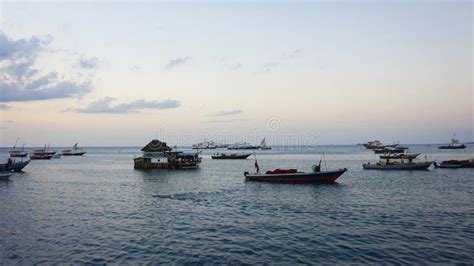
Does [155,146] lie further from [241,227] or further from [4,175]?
[241,227]

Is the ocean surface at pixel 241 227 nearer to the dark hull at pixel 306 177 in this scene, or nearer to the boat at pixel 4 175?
the dark hull at pixel 306 177

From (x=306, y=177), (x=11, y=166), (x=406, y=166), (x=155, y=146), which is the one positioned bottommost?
(x=306, y=177)

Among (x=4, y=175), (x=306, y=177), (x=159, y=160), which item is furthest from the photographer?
(x=159, y=160)

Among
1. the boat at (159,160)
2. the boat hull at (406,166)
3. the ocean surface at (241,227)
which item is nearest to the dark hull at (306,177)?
the ocean surface at (241,227)

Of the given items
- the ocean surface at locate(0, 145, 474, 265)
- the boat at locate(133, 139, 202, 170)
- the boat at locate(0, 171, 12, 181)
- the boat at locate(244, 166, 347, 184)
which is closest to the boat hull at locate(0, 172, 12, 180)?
the boat at locate(0, 171, 12, 181)

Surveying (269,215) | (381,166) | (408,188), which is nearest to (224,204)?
(269,215)

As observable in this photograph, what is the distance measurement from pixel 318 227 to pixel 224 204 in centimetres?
944

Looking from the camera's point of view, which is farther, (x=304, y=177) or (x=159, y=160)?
(x=159, y=160)

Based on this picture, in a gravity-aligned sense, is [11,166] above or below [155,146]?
→ below

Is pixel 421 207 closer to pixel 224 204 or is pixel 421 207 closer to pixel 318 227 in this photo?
pixel 318 227

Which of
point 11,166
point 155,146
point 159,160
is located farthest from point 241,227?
point 11,166

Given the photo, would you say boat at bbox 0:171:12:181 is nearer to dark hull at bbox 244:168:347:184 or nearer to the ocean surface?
the ocean surface

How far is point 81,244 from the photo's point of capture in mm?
16078

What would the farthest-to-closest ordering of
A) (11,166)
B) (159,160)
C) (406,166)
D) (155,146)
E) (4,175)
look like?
1. (159,160)
2. (155,146)
3. (11,166)
4. (406,166)
5. (4,175)
